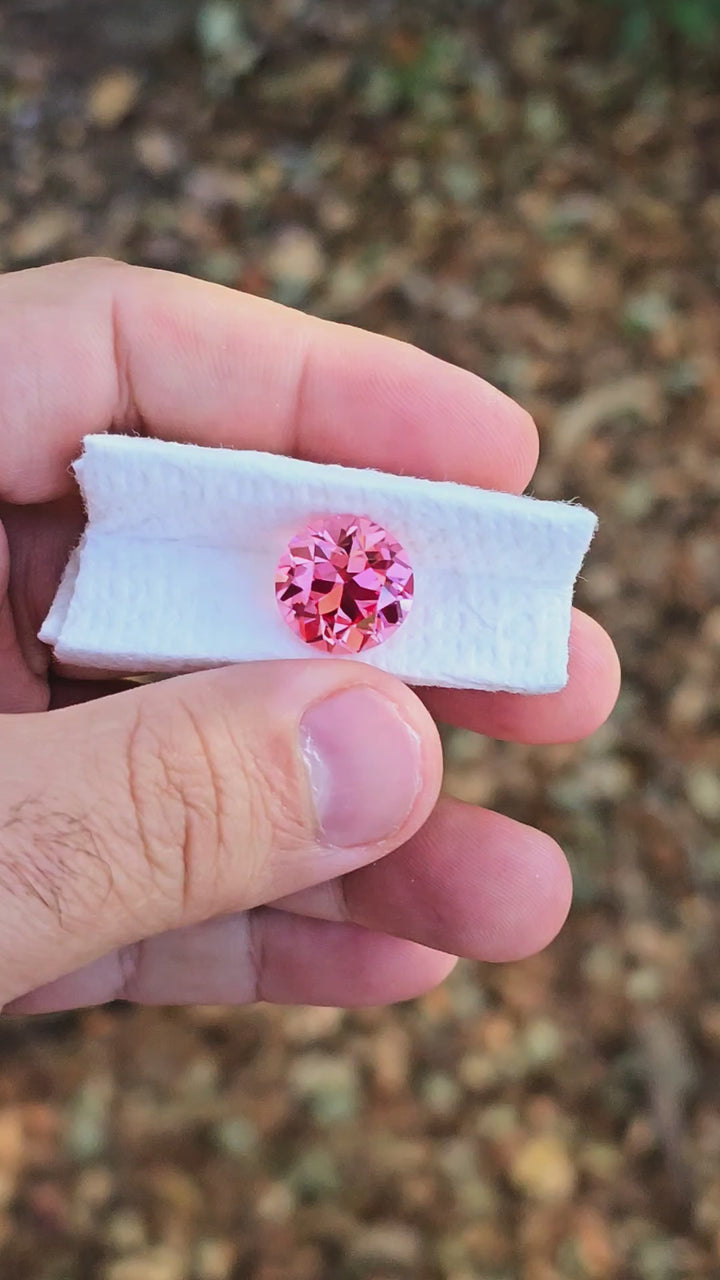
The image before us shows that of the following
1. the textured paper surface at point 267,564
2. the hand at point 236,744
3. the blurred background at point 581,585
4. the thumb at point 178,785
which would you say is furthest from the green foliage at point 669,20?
the thumb at point 178,785

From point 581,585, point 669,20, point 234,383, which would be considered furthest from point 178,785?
point 669,20

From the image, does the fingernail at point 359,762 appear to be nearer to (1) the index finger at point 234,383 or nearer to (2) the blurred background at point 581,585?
(1) the index finger at point 234,383

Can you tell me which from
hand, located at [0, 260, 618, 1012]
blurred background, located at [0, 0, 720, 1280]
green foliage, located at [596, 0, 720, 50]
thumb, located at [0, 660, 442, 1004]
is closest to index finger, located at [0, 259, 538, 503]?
hand, located at [0, 260, 618, 1012]

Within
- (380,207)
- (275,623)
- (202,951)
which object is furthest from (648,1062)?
(380,207)

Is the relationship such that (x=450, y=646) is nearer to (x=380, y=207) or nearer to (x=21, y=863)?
(x=21, y=863)

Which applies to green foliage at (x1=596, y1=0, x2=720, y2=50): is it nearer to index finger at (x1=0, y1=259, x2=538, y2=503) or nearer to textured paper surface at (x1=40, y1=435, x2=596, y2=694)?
index finger at (x1=0, y1=259, x2=538, y2=503)
